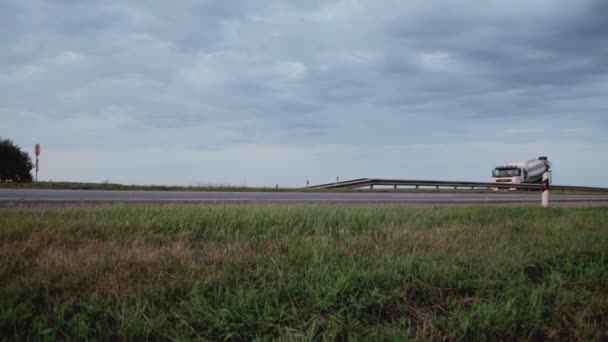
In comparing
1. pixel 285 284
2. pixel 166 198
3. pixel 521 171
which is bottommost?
pixel 285 284

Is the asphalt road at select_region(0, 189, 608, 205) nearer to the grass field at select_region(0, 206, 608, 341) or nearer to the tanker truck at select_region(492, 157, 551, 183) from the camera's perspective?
the grass field at select_region(0, 206, 608, 341)

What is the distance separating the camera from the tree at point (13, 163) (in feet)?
82.7

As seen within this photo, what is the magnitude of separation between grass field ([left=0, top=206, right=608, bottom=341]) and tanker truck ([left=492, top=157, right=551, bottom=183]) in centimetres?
3297

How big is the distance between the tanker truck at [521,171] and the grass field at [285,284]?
32969mm

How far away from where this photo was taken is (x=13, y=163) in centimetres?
2567

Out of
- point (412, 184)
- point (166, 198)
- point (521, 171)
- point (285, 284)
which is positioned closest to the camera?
point (285, 284)

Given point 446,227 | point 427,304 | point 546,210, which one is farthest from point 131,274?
point 546,210

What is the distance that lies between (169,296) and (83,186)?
1592cm

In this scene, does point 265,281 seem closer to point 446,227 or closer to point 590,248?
point 446,227

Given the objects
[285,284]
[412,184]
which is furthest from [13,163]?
[285,284]

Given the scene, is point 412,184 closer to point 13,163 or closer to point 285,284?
point 285,284

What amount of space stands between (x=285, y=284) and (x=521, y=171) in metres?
37.2

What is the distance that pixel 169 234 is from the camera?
571 centimetres

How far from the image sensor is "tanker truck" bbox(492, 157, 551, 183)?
35.3 metres
